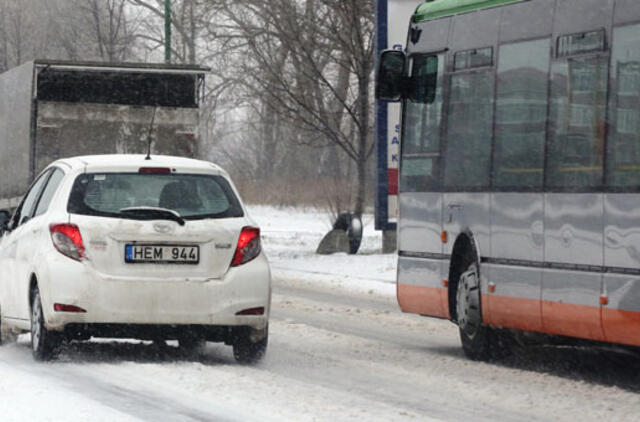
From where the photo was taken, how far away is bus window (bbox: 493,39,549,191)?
11.5m

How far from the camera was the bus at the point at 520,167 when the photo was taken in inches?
410

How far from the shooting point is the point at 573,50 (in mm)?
11094

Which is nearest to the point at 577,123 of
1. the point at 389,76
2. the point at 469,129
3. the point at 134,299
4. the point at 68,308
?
the point at 469,129

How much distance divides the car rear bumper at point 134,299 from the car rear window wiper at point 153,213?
0.46 m

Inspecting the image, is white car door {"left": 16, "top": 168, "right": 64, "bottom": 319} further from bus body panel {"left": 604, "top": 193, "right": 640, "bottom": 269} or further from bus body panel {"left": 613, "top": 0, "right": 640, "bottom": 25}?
bus body panel {"left": 613, "top": 0, "right": 640, "bottom": 25}

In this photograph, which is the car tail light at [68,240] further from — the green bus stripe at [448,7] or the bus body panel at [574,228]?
the green bus stripe at [448,7]

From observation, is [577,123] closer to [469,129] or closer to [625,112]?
A: [625,112]

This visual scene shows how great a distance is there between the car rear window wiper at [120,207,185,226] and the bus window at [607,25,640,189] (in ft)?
9.96

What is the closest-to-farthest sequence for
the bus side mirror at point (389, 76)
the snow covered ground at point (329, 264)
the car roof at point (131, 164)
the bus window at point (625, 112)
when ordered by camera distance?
the bus window at point (625, 112), the car roof at point (131, 164), the bus side mirror at point (389, 76), the snow covered ground at point (329, 264)

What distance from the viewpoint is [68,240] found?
11.1 meters

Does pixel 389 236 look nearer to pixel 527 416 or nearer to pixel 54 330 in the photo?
pixel 54 330

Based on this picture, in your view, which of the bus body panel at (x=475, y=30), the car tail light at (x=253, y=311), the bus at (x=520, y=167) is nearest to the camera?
the bus at (x=520, y=167)

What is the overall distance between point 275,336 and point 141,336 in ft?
9.48

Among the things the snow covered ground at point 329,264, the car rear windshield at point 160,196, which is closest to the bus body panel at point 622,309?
the car rear windshield at point 160,196
